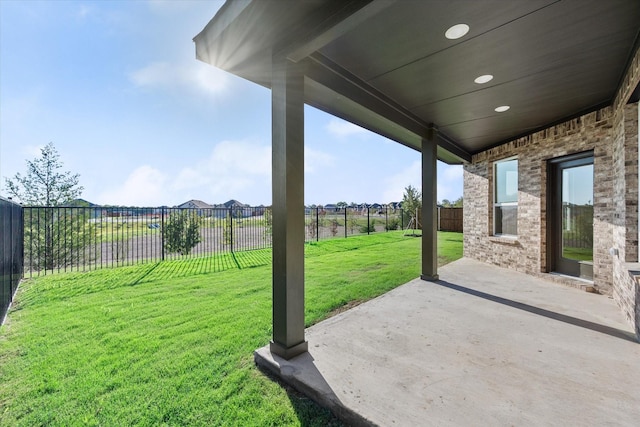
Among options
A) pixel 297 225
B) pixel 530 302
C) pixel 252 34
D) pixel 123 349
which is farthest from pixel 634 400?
pixel 123 349

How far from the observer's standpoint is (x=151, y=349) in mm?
2717

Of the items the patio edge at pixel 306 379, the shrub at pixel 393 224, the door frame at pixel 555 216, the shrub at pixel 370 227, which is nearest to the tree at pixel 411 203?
the shrub at pixel 393 224

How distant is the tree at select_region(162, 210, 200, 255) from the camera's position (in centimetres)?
788

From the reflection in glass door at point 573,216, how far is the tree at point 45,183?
1212 centimetres

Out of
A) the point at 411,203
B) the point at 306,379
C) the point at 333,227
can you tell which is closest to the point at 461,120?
the point at 306,379

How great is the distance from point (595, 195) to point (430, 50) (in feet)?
12.5

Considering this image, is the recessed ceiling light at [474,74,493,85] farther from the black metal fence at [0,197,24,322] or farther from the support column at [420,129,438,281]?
the black metal fence at [0,197,24,322]

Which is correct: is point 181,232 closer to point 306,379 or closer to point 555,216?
point 306,379

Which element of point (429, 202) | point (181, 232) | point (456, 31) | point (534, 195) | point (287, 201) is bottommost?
point (181, 232)

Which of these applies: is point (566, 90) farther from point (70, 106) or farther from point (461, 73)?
point (70, 106)

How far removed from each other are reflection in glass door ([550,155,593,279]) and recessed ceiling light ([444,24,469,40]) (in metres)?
3.92

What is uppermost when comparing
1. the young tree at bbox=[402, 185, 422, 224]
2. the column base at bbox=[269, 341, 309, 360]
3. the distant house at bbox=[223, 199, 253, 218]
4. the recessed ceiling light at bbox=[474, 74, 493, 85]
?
the recessed ceiling light at bbox=[474, 74, 493, 85]

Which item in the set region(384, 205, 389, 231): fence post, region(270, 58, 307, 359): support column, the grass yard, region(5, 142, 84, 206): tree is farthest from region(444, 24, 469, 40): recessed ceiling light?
region(384, 205, 389, 231): fence post

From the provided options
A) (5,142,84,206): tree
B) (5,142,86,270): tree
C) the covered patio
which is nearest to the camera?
the covered patio
